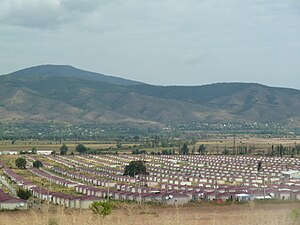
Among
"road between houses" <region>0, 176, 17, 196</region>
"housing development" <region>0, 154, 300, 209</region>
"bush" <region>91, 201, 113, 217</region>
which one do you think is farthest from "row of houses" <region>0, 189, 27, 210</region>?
"bush" <region>91, 201, 113, 217</region>

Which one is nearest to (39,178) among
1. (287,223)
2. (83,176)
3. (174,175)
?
(83,176)

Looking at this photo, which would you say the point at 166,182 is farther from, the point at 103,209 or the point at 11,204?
the point at 103,209

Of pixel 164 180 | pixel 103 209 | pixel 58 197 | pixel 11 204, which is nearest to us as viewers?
pixel 103 209

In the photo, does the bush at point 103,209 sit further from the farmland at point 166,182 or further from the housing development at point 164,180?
the housing development at point 164,180

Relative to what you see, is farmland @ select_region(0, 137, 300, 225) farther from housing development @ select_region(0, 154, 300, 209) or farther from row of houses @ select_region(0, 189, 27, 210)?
row of houses @ select_region(0, 189, 27, 210)

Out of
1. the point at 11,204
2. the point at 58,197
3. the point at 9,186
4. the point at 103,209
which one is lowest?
the point at 9,186

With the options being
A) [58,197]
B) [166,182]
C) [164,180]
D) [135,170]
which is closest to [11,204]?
[58,197]

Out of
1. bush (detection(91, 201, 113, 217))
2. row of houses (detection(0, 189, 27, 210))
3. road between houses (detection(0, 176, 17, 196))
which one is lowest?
road between houses (detection(0, 176, 17, 196))

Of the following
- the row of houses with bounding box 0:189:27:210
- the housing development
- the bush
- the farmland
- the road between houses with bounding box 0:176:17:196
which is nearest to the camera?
the bush

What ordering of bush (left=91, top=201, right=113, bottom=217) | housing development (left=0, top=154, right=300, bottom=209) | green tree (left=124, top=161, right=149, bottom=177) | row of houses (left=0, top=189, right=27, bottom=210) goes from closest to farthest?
1. bush (left=91, top=201, right=113, bottom=217)
2. row of houses (left=0, top=189, right=27, bottom=210)
3. housing development (left=0, top=154, right=300, bottom=209)
4. green tree (left=124, top=161, right=149, bottom=177)

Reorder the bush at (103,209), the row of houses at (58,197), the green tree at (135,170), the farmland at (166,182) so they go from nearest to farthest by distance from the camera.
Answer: the bush at (103,209), the row of houses at (58,197), the farmland at (166,182), the green tree at (135,170)

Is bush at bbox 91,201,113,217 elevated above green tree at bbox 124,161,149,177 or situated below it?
above

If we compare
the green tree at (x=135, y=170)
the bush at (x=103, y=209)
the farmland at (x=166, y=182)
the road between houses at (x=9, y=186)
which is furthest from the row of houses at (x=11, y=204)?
the green tree at (x=135, y=170)

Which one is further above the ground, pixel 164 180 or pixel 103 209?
pixel 103 209
